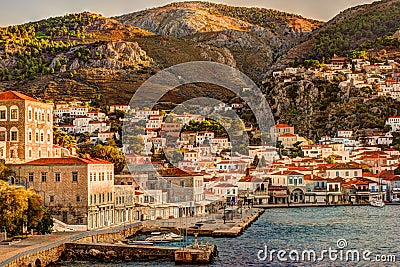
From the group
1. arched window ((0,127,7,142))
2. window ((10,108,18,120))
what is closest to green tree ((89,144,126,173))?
arched window ((0,127,7,142))

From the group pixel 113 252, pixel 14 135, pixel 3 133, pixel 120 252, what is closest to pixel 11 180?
A: pixel 14 135

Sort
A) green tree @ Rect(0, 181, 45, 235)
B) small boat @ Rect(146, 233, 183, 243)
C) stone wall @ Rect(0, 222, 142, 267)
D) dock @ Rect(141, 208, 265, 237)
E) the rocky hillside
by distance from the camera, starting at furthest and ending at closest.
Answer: the rocky hillside, dock @ Rect(141, 208, 265, 237), small boat @ Rect(146, 233, 183, 243), green tree @ Rect(0, 181, 45, 235), stone wall @ Rect(0, 222, 142, 267)

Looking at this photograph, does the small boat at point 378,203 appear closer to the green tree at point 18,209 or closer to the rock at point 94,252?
the rock at point 94,252

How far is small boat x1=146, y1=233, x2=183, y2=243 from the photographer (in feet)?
161

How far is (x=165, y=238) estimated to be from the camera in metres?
49.8

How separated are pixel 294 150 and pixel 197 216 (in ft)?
167

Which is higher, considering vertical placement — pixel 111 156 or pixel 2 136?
pixel 2 136

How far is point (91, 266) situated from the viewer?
3959 centimetres

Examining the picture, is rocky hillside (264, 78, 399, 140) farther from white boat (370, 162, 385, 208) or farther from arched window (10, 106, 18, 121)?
arched window (10, 106, 18, 121)

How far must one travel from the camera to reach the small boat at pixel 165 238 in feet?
161

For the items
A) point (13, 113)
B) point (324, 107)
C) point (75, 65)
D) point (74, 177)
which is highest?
point (75, 65)

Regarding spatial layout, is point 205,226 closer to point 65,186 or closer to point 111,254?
point 65,186

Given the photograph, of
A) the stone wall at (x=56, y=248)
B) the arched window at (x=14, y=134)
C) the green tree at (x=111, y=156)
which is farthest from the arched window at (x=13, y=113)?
the green tree at (x=111, y=156)

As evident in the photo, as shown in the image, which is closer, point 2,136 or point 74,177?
point 74,177
